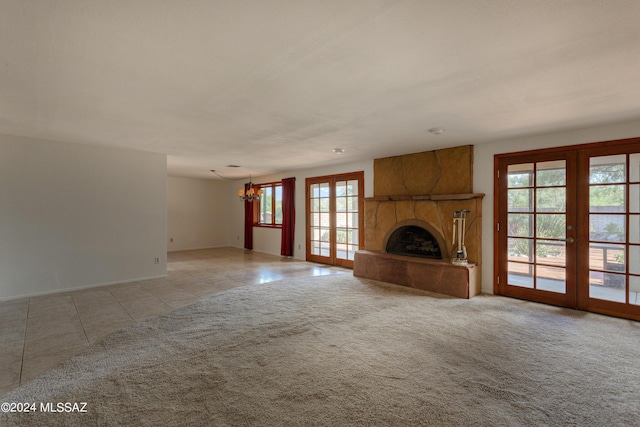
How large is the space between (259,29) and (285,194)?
662 cm

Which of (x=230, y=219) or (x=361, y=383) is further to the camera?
(x=230, y=219)

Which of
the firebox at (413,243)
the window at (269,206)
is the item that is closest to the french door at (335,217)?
the firebox at (413,243)

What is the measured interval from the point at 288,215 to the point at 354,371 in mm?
6160

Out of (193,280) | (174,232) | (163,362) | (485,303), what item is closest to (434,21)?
(163,362)

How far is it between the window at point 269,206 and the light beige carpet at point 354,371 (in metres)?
5.46

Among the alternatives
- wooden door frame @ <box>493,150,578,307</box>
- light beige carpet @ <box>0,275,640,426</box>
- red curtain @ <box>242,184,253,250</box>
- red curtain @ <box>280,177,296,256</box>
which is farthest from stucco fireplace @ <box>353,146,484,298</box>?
red curtain @ <box>242,184,253,250</box>

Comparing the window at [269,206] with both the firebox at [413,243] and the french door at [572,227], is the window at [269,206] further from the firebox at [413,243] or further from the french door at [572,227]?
the french door at [572,227]

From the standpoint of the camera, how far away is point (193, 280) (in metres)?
5.59

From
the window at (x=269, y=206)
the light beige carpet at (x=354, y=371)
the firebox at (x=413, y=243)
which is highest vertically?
the window at (x=269, y=206)

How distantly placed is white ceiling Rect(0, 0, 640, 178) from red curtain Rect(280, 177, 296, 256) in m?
4.17

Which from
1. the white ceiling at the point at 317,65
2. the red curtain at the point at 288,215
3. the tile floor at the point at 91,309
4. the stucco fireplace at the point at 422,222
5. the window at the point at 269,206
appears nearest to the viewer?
the white ceiling at the point at 317,65

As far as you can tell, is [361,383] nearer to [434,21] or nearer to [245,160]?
[434,21]

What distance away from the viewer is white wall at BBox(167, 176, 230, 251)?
9.61 metres

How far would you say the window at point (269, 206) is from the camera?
9.11 meters
